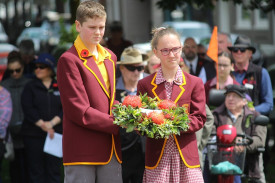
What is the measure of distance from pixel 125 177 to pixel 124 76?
1.23 m

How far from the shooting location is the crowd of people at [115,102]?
4410mm

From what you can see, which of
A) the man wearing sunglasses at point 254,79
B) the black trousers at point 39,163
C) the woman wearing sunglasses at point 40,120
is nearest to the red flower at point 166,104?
the man wearing sunglasses at point 254,79

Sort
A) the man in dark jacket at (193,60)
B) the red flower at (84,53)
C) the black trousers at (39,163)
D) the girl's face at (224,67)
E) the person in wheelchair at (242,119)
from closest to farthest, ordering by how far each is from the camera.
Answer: the red flower at (84,53)
the person in wheelchair at (242,119)
the girl's face at (224,67)
the black trousers at (39,163)
the man in dark jacket at (193,60)

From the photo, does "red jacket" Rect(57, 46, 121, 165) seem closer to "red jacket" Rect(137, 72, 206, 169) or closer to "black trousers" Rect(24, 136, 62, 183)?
"red jacket" Rect(137, 72, 206, 169)

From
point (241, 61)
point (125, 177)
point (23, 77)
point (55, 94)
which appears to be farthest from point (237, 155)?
point (23, 77)

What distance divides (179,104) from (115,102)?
0.52 metres

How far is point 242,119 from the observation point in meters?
6.68

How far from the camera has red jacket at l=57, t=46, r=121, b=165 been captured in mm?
4336

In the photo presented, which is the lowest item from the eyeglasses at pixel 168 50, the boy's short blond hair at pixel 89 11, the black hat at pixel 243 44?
the black hat at pixel 243 44

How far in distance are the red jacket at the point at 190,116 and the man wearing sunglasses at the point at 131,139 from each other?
1.81 m

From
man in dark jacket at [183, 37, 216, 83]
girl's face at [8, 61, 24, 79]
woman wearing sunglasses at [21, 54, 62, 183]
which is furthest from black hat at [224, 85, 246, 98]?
girl's face at [8, 61, 24, 79]

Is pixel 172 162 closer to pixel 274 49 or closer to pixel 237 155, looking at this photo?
pixel 237 155

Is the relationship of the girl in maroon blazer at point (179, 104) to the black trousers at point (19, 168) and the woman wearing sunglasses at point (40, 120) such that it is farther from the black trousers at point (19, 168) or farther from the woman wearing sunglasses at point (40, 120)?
the black trousers at point (19, 168)

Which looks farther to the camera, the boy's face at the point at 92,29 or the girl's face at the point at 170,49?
the girl's face at the point at 170,49
